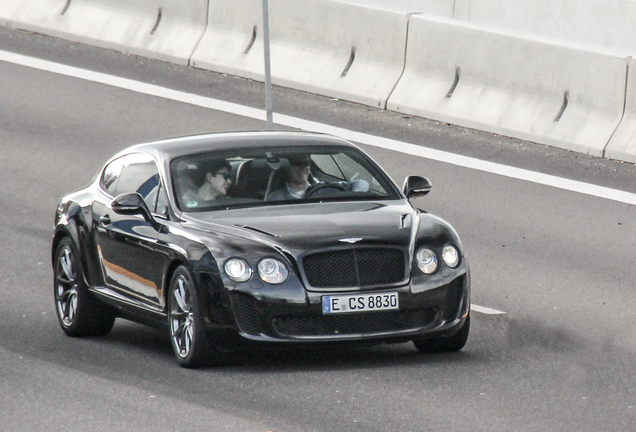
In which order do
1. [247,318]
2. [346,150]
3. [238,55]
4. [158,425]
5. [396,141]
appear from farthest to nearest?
1. [238,55]
2. [396,141]
3. [346,150]
4. [247,318]
5. [158,425]

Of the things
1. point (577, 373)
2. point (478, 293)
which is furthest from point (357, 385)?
point (478, 293)

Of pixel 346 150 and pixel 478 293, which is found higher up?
pixel 346 150

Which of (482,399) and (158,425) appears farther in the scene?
(482,399)

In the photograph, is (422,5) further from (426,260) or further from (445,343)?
(426,260)

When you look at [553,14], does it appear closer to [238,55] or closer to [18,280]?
[238,55]

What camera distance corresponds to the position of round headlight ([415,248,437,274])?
10086 mm

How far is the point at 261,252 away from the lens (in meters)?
9.88

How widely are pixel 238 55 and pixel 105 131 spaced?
8.93 ft

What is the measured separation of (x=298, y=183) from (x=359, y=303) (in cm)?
139

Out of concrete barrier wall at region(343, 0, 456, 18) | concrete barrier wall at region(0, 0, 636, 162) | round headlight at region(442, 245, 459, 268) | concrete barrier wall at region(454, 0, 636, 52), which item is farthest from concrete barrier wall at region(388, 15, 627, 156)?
round headlight at region(442, 245, 459, 268)

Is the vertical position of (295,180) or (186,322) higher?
(295,180)

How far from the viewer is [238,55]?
20.8 meters

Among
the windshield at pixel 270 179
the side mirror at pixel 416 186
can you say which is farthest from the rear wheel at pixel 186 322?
the side mirror at pixel 416 186

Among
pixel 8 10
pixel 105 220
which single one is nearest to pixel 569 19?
pixel 8 10
